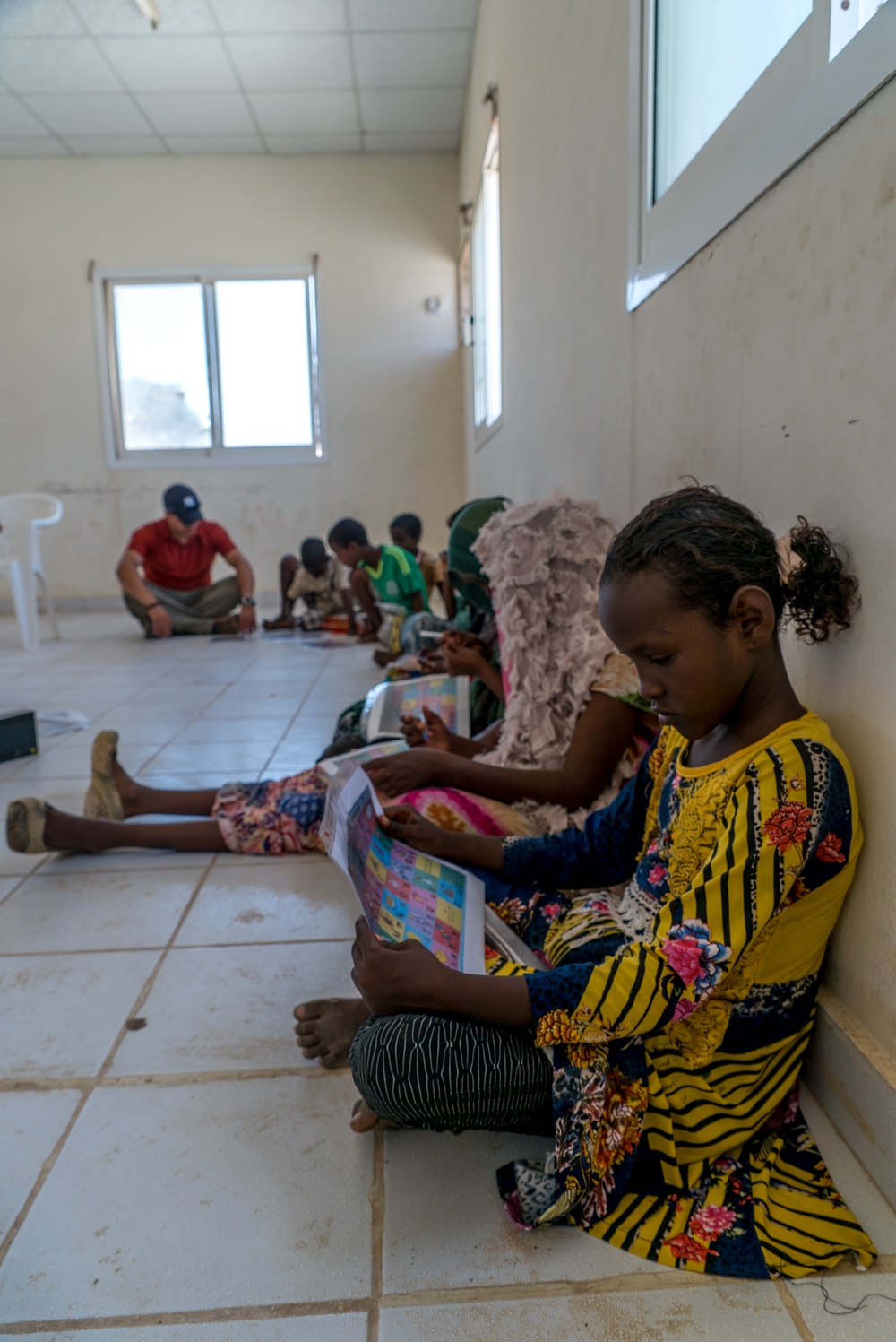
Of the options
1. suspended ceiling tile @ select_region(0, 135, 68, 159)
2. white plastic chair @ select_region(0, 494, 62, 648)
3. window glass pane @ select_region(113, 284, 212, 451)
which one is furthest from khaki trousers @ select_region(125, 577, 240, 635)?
suspended ceiling tile @ select_region(0, 135, 68, 159)

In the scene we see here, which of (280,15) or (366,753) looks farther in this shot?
(280,15)

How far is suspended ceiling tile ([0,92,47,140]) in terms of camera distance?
657cm

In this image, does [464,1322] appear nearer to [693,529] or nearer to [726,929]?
[726,929]

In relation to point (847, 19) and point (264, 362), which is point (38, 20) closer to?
point (264, 362)

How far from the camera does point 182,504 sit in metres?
6.23

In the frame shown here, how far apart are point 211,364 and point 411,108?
8.34 ft

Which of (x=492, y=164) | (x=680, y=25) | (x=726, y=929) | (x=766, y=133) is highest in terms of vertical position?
(x=492, y=164)

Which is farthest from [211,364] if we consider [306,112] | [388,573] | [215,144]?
[388,573]

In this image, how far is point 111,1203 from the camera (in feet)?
3.45

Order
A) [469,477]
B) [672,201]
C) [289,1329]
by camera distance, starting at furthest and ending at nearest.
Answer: [469,477], [672,201], [289,1329]

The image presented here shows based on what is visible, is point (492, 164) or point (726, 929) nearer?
point (726, 929)

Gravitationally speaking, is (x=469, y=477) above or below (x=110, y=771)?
above

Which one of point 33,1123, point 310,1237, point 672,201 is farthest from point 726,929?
point 672,201

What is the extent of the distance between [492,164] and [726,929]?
5.12 m
